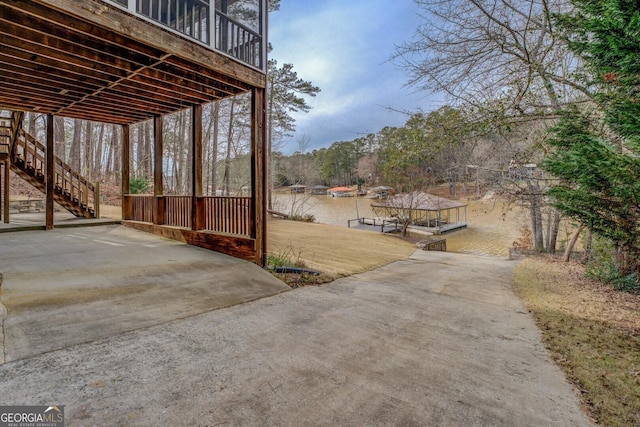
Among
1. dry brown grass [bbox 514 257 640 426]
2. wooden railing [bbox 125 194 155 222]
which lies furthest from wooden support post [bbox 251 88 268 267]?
dry brown grass [bbox 514 257 640 426]

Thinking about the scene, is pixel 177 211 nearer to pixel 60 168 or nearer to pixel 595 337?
pixel 60 168

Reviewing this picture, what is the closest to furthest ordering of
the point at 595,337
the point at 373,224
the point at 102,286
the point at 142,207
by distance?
the point at 595,337 → the point at 102,286 → the point at 142,207 → the point at 373,224

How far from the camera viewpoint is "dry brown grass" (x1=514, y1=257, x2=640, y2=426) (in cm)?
207

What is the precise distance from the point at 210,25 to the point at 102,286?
3.81 m

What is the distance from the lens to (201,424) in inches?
64.8

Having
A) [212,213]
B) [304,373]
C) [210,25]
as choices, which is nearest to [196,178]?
[212,213]

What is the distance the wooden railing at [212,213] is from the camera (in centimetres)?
552

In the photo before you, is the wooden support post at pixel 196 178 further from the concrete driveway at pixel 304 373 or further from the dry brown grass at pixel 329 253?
the concrete driveway at pixel 304 373

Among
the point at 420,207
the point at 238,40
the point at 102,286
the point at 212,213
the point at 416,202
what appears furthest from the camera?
the point at 420,207

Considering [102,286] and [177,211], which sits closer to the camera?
[102,286]

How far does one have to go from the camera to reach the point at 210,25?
14.7 ft

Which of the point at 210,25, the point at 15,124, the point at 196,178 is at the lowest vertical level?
the point at 196,178

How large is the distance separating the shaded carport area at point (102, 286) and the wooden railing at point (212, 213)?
0.55 metres

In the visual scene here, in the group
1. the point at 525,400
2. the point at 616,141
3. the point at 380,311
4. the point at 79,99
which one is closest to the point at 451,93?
the point at 616,141
